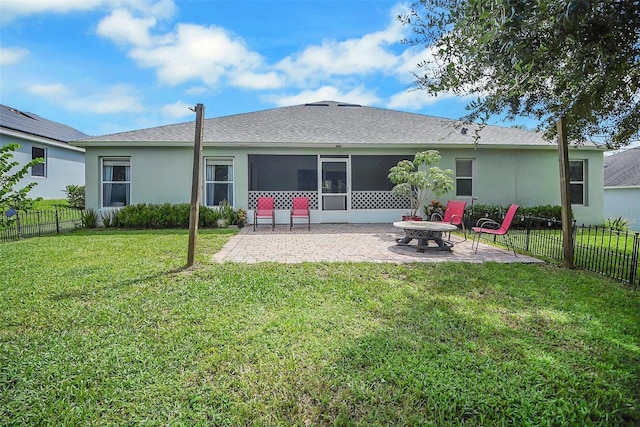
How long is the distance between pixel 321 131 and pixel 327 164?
56.2 inches

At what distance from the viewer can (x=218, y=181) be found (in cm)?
1302

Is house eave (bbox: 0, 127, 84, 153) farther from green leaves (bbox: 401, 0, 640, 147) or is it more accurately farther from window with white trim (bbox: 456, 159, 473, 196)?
window with white trim (bbox: 456, 159, 473, 196)

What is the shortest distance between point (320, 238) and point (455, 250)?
12.0ft

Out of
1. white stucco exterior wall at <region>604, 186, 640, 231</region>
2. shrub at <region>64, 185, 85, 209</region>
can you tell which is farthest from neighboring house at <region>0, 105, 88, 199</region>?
white stucco exterior wall at <region>604, 186, 640, 231</region>

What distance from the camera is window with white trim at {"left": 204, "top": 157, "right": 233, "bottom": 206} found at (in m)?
13.0

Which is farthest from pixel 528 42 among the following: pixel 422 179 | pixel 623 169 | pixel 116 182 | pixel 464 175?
pixel 623 169

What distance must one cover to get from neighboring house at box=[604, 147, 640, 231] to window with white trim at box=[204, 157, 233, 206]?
19746 millimetres

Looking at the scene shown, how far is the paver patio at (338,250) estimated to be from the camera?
273 inches

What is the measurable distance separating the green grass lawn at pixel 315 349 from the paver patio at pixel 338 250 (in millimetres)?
1271

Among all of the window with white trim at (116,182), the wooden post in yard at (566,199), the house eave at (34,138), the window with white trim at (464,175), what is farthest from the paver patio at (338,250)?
the house eave at (34,138)

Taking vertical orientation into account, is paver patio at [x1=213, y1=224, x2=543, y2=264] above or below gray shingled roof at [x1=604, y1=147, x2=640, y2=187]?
below

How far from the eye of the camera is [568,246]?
645 centimetres

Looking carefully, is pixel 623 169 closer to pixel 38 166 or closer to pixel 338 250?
pixel 338 250

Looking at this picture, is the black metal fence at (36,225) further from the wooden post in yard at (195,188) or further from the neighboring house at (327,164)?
the wooden post in yard at (195,188)
